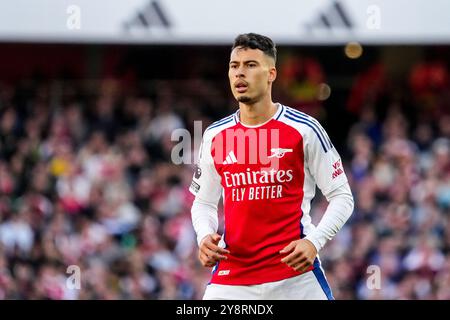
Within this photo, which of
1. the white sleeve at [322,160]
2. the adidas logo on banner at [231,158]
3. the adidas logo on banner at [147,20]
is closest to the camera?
the white sleeve at [322,160]

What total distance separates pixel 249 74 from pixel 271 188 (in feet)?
2.27

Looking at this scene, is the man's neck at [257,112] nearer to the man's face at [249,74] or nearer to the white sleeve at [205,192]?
the man's face at [249,74]

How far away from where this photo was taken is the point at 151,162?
17672mm

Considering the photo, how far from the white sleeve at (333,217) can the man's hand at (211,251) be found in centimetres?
51

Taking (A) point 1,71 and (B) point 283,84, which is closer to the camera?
(B) point 283,84

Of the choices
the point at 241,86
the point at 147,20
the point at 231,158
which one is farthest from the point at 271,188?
the point at 147,20

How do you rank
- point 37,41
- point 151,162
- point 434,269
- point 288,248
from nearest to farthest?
point 288,248
point 434,269
point 151,162
point 37,41

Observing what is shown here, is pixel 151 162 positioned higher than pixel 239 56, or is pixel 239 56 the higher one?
pixel 151 162

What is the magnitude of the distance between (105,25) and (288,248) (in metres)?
11.0

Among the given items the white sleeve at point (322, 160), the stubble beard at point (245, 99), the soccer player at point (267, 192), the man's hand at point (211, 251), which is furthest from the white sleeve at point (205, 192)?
the white sleeve at point (322, 160)

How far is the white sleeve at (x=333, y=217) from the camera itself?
24.7 feet

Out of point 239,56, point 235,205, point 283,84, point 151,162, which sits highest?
point 283,84
